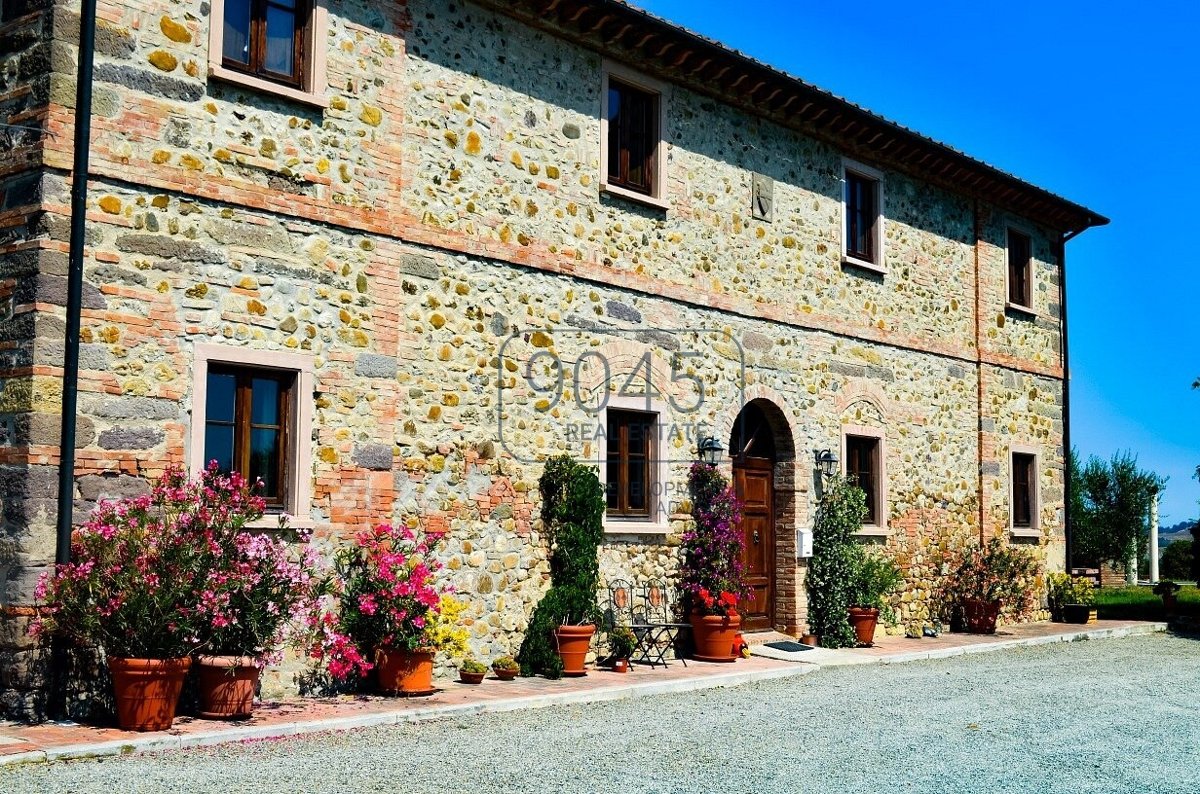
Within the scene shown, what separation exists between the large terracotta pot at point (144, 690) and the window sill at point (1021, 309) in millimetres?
14749

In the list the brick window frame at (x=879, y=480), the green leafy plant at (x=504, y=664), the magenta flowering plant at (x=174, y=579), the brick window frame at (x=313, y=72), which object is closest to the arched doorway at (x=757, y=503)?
the brick window frame at (x=879, y=480)

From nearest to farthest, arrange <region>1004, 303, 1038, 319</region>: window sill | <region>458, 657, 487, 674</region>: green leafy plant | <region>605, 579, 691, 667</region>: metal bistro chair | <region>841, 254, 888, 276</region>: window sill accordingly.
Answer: <region>458, 657, 487, 674</region>: green leafy plant → <region>605, 579, 691, 667</region>: metal bistro chair → <region>841, 254, 888, 276</region>: window sill → <region>1004, 303, 1038, 319</region>: window sill

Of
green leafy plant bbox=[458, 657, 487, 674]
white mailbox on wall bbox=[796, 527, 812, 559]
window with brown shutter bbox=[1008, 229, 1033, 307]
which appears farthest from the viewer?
window with brown shutter bbox=[1008, 229, 1033, 307]

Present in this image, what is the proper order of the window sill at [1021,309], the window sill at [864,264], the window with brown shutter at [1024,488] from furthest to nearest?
the window with brown shutter at [1024,488]
the window sill at [1021,309]
the window sill at [864,264]

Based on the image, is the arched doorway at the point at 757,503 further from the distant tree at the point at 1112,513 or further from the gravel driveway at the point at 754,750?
the distant tree at the point at 1112,513

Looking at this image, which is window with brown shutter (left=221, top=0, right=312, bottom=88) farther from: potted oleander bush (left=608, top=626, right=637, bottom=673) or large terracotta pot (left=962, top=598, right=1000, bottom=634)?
large terracotta pot (left=962, top=598, right=1000, bottom=634)

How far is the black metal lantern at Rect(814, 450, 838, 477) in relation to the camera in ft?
51.2

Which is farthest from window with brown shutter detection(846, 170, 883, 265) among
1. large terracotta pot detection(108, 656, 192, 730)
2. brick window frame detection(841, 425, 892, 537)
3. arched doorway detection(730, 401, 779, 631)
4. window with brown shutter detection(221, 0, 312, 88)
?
large terracotta pot detection(108, 656, 192, 730)

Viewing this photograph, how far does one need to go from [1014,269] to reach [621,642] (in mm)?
10873

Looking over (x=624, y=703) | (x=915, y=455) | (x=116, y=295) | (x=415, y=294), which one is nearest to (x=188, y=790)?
(x=116, y=295)

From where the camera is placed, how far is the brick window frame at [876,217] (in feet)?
53.8

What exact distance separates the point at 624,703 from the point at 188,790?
475 centimetres

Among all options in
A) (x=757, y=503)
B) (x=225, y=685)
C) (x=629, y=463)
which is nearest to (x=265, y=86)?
(x=225, y=685)

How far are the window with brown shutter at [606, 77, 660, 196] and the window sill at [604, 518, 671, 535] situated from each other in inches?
143
